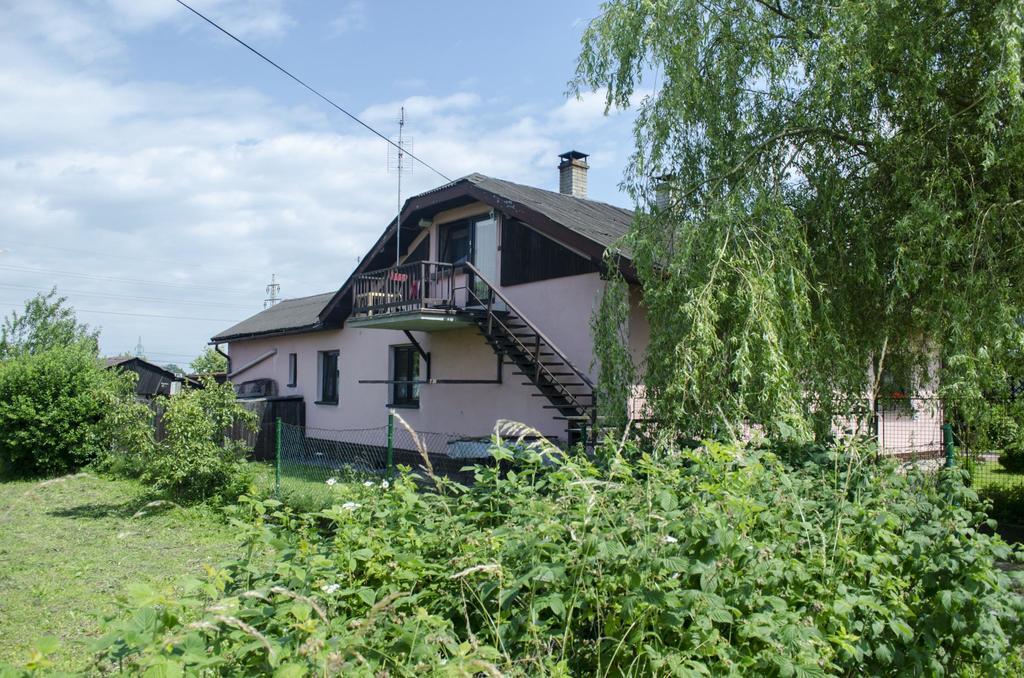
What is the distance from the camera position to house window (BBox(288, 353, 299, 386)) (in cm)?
2261

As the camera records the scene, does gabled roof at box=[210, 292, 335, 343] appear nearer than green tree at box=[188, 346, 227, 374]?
Yes

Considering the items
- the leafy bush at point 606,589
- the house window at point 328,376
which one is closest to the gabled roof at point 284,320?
the house window at point 328,376

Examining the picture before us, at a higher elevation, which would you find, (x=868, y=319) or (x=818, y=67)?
(x=818, y=67)

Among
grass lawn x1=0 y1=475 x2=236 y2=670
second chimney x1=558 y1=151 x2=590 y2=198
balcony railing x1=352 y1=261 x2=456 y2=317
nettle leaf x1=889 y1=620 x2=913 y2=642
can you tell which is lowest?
grass lawn x1=0 y1=475 x2=236 y2=670

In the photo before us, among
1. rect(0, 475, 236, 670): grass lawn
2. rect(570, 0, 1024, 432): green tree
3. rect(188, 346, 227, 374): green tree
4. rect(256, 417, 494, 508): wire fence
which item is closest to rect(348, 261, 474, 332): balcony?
rect(256, 417, 494, 508): wire fence

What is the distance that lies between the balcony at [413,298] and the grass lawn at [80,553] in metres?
5.33

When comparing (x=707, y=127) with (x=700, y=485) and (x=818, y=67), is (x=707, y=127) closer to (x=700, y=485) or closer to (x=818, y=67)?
(x=818, y=67)

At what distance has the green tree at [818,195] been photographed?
23.5ft

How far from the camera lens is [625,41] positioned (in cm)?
899

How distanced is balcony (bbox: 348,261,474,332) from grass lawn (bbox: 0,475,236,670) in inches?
210

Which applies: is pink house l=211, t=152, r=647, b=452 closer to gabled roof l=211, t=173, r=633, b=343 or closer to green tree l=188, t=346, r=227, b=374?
gabled roof l=211, t=173, r=633, b=343

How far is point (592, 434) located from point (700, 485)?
21.7ft

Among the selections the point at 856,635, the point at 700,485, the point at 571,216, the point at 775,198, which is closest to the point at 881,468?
the point at 856,635

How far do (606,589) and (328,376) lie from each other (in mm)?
19260
